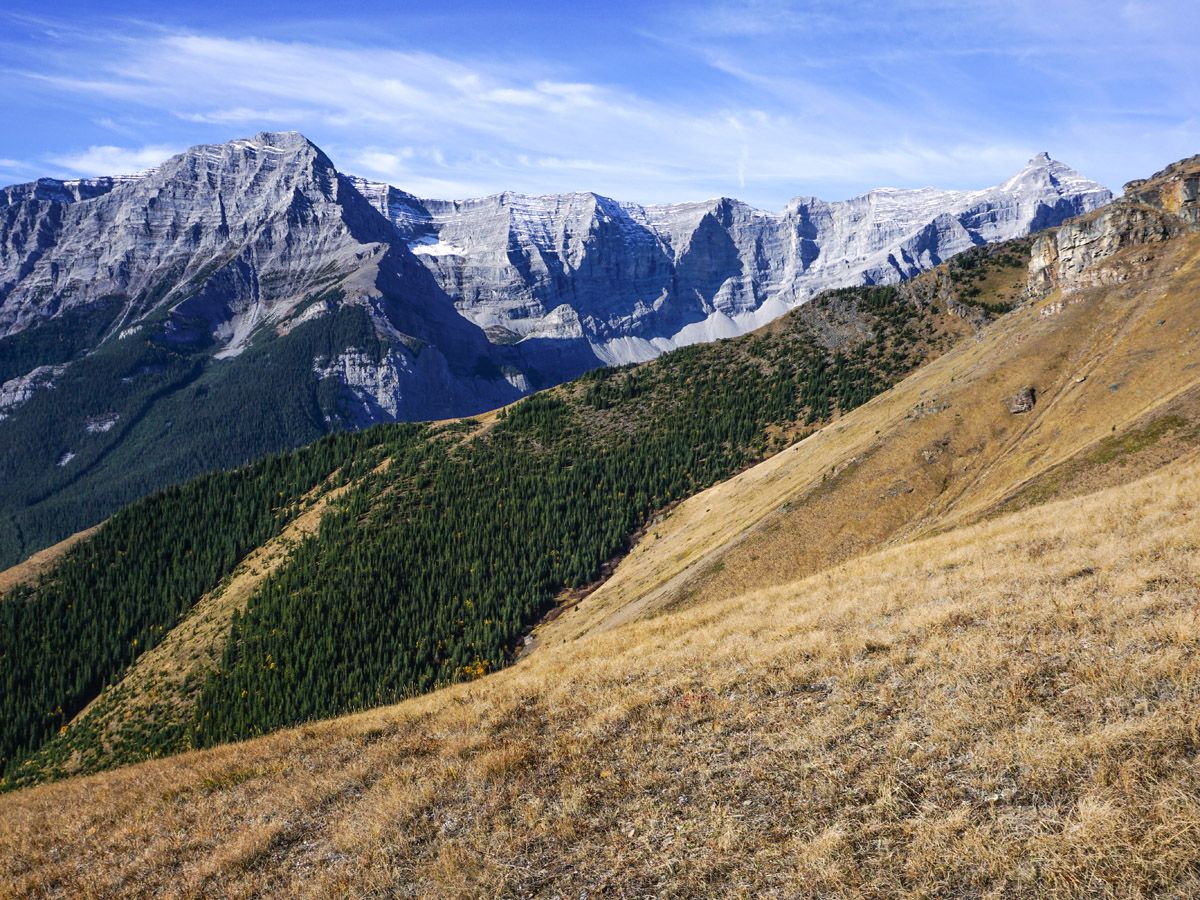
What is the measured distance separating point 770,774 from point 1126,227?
355 feet

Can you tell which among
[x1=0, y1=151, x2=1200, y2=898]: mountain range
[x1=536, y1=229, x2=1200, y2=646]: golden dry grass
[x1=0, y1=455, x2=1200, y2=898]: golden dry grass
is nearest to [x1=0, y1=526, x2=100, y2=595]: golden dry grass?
[x1=0, y1=151, x2=1200, y2=898]: mountain range

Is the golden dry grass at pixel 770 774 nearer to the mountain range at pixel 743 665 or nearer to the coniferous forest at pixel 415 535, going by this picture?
the mountain range at pixel 743 665

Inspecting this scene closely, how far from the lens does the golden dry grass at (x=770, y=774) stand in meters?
9.88

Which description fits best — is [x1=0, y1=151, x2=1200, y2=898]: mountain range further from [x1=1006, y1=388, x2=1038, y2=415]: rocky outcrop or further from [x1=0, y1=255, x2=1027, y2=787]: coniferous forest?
[x1=0, y1=255, x2=1027, y2=787]: coniferous forest

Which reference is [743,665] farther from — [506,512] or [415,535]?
[415,535]

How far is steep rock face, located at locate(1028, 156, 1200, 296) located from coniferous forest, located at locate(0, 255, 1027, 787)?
37120 millimetres

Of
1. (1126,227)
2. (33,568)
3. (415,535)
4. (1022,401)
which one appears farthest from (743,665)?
(33,568)

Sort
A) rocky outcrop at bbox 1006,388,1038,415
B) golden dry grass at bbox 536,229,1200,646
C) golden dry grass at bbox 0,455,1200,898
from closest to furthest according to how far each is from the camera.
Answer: golden dry grass at bbox 0,455,1200,898
golden dry grass at bbox 536,229,1200,646
rocky outcrop at bbox 1006,388,1038,415

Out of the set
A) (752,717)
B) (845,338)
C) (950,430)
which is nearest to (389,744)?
(752,717)

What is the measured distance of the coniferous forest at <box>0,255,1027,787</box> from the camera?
334 ft

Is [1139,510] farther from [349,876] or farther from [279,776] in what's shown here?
[279,776]

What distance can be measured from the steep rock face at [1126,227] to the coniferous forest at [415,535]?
122 ft

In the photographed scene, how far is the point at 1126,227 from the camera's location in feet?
298

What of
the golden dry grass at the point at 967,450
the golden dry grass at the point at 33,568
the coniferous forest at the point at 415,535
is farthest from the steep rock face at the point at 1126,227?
the golden dry grass at the point at 33,568
